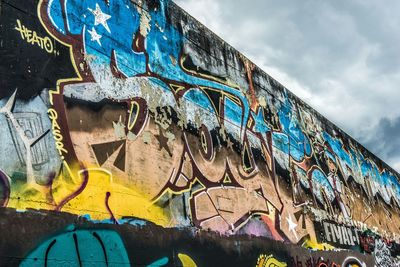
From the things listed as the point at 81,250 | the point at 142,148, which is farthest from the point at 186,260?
the point at 81,250

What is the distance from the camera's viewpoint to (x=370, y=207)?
14.6 meters

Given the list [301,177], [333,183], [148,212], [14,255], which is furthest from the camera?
[333,183]

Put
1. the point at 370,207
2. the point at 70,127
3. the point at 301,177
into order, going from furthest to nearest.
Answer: the point at 370,207 < the point at 301,177 < the point at 70,127

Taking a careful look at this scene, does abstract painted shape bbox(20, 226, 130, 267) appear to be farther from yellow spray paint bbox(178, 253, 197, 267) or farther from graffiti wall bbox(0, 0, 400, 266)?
yellow spray paint bbox(178, 253, 197, 267)

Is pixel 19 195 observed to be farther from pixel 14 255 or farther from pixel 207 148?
pixel 207 148

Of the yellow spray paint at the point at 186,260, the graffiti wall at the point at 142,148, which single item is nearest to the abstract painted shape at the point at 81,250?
the graffiti wall at the point at 142,148

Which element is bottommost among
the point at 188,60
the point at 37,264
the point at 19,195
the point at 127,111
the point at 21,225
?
the point at 37,264

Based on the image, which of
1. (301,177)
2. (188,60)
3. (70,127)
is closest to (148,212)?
(70,127)

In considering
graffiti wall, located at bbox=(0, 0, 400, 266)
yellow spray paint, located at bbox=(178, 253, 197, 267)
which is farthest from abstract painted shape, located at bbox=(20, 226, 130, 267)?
yellow spray paint, located at bbox=(178, 253, 197, 267)

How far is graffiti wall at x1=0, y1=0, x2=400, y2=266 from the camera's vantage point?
475cm

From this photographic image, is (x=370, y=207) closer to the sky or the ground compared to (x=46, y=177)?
closer to the sky

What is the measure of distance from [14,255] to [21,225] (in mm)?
284

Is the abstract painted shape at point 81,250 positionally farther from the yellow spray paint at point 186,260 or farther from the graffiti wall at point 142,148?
the yellow spray paint at point 186,260

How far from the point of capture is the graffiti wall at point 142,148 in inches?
187
